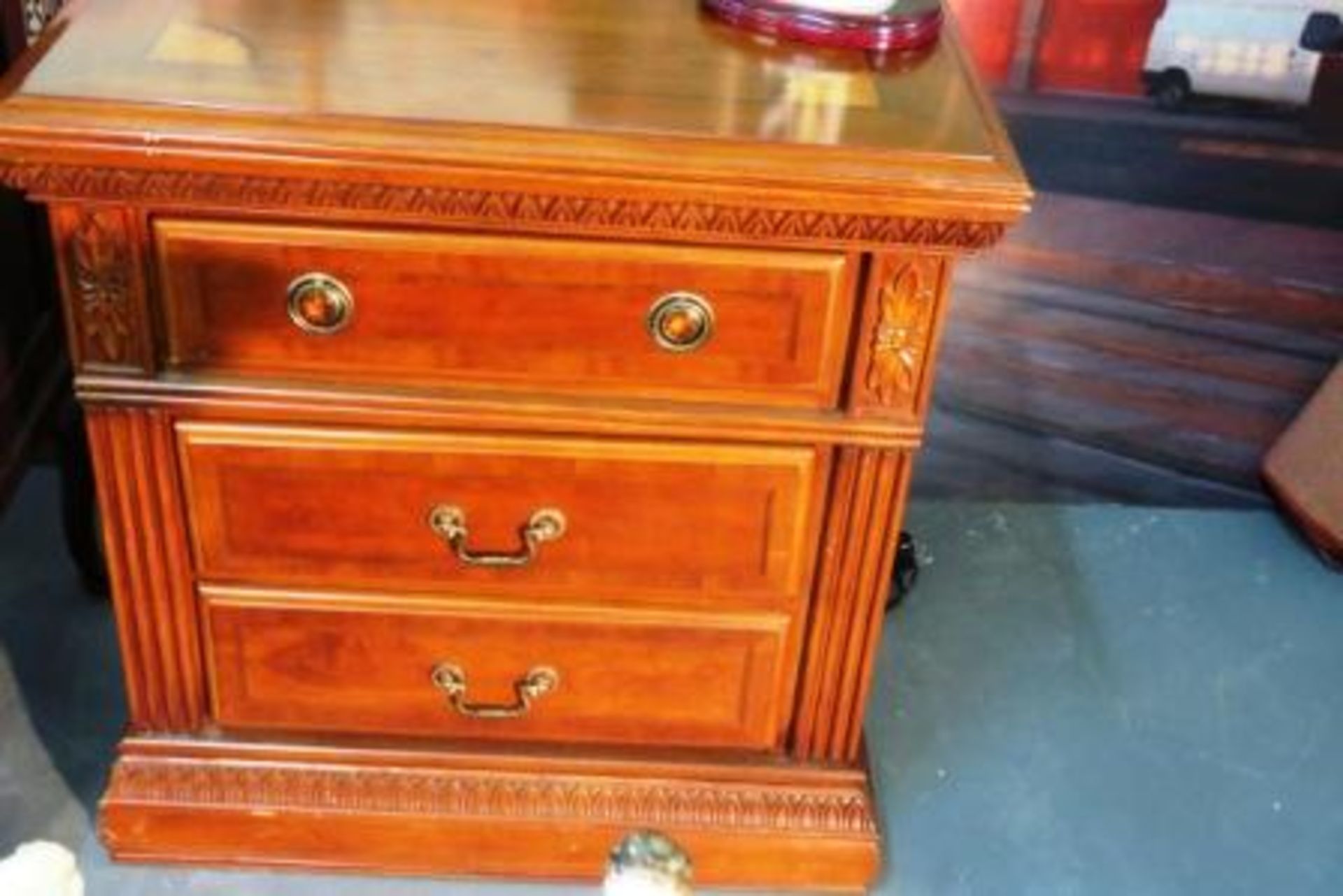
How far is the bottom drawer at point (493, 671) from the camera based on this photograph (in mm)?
1319

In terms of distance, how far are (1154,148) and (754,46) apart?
1.86 feet

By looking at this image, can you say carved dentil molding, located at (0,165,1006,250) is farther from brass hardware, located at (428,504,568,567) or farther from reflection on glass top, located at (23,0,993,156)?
brass hardware, located at (428,504,568,567)

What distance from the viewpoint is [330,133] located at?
1088 mm

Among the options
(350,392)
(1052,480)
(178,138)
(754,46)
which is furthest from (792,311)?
(1052,480)

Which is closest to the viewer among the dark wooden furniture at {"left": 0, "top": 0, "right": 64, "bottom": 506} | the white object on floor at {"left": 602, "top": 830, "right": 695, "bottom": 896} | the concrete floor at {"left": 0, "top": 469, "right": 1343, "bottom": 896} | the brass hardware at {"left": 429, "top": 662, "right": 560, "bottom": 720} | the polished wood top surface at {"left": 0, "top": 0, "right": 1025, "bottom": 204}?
the white object on floor at {"left": 602, "top": 830, "right": 695, "bottom": 896}

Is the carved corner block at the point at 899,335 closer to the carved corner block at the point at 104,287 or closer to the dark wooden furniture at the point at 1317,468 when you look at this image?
the carved corner block at the point at 104,287

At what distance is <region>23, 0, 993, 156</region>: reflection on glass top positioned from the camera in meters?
1.12

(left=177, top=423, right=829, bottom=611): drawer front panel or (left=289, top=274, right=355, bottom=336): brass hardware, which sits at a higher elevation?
(left=289, top=274, right=355, bottom=336): brass hardware

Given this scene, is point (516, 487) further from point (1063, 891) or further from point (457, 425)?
point (1063, 891)

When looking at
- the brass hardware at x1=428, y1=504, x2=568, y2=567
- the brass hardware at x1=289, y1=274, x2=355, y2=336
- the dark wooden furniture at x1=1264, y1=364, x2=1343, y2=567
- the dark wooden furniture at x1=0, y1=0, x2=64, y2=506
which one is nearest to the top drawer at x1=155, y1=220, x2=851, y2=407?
the brass hardware at x1=289, y1=274, x2=355, y2=336

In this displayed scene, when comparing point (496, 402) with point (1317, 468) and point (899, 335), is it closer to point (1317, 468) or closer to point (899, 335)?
point (899, 335)

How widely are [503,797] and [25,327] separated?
0.80 metres

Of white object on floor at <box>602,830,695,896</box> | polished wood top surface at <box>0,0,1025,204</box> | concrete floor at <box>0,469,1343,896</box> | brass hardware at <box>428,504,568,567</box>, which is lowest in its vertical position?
concrete floor at <box>0,469,1343,896</box>

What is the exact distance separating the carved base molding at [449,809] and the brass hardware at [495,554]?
21 cm
